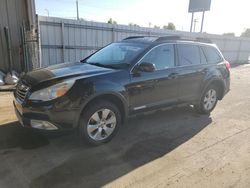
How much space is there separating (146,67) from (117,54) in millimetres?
811

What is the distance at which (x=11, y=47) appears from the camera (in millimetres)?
8102

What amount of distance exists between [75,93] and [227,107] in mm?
4703

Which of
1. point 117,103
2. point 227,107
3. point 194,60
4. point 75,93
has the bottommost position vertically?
point 227,107

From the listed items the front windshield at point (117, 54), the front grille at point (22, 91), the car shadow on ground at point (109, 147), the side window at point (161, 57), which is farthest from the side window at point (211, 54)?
the front grille at point (22, 91)

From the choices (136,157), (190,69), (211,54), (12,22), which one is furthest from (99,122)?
(12,22)

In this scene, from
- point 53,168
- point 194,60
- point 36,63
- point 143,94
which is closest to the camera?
point 53,168

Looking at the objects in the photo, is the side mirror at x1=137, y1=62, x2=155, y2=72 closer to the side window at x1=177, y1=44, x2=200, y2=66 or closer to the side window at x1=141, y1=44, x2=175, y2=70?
the side window at x1=141, y1=44, x2=175, y2=70

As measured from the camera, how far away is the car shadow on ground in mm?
2812

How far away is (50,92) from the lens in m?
3.14

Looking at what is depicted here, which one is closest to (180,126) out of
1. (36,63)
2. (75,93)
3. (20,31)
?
(75,93)

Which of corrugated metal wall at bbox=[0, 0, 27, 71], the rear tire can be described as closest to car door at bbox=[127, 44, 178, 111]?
the rear tire

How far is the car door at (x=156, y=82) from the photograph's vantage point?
152 inches

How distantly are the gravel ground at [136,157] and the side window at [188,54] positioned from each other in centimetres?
134

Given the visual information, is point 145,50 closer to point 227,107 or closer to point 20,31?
point 227,107
